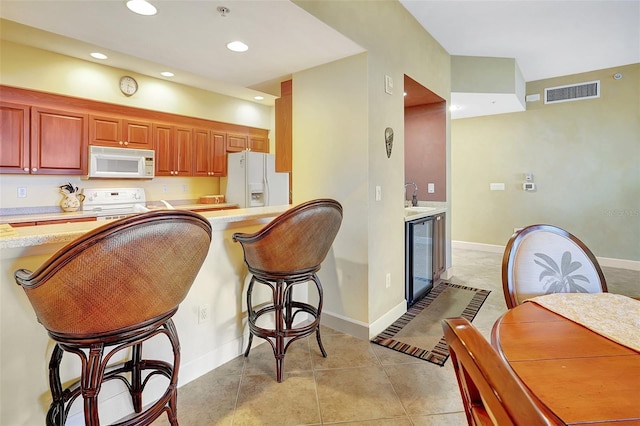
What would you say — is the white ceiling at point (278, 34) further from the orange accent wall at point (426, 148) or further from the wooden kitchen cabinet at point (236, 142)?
the wooden kitchen cabinet at point (236, 142)

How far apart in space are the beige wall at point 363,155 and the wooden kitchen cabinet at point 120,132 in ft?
8.77

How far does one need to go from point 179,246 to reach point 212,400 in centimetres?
109

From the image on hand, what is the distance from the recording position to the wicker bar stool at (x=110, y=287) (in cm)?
100

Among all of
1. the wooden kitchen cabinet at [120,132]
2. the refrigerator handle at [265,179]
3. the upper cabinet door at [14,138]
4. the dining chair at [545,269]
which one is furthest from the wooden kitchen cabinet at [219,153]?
the dining chair at [545,269]

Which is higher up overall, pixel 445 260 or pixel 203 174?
pixel 203 174

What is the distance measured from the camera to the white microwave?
3.86 meters

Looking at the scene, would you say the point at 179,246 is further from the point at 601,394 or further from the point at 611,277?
the point at 611,277

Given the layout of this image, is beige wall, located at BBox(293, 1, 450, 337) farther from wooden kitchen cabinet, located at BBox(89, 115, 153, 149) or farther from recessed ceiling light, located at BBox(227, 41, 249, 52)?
wooden kitchen cabinet, located at BBox(89, 115, 153, 149)

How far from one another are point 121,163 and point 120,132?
41 centimetres

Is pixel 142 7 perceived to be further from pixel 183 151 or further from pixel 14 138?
pixel 183 151

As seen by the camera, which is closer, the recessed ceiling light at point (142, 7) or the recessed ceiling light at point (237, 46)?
the recessed ceiling light at point (142, 7)

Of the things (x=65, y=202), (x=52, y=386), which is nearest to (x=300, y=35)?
(x=52, y=386)

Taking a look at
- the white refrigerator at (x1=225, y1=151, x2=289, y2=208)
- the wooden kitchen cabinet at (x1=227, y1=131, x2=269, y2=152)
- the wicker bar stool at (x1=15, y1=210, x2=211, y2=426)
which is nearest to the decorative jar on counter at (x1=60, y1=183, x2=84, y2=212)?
the white refrigerator at (x1=225, y1=151, x2=289, y2=208)

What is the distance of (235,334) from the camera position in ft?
7.30
